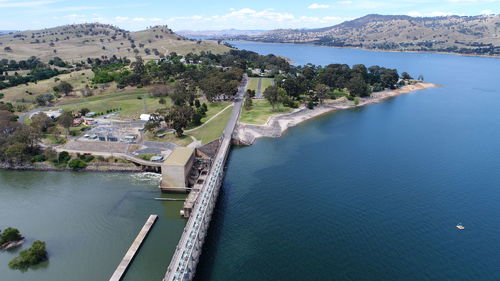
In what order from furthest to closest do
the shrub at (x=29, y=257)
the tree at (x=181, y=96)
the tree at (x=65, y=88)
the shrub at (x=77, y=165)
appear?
the tree at (x=65, y=88)
the tree at (x=181, y=96)
the shrub at (x=77, y=165)
the shrub at (x=29, y=257)

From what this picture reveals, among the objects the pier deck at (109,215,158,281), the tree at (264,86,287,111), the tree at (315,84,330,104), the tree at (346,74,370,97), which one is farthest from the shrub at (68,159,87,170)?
the tree at (346,74,370,97)

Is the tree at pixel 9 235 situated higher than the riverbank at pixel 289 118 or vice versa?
the riverbank at pixel 289 118

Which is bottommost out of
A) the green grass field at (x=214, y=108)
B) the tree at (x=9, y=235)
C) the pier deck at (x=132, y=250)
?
the pier deck at (x=132, y=250)

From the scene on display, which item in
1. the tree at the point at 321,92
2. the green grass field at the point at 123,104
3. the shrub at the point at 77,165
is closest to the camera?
the shrub at the point at 77,165

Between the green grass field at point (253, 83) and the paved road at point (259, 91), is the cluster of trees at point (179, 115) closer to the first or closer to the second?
the paved road at point (259, 91)

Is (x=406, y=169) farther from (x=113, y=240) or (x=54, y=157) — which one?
(x=54, y=157)

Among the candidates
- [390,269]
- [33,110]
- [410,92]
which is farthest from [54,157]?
[410,92]

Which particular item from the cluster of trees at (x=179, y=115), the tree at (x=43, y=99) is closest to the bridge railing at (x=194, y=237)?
the cluster of trees at (x=179, y=115)
